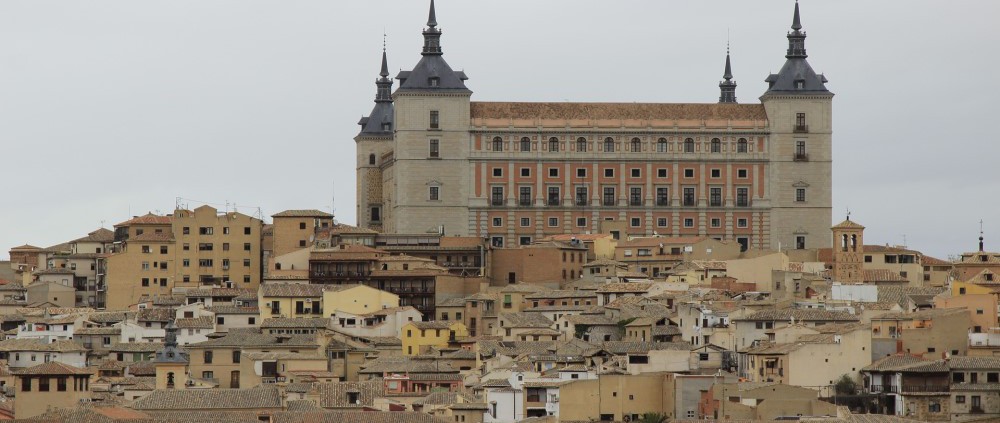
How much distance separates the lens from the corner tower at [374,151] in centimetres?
13575

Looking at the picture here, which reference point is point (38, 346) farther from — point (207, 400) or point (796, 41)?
point (796, 41)

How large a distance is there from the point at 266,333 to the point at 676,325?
14939mm

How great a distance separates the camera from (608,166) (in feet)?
416

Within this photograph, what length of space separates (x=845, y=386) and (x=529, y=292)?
88.5ft

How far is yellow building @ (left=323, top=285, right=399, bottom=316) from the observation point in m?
99.4

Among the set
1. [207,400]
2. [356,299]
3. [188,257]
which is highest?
[188,257]

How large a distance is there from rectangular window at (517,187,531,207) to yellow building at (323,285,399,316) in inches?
973

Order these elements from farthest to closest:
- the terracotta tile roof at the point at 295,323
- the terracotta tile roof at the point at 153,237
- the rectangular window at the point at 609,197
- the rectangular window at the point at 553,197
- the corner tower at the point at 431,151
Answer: the rectangular window at the point at 609,197 < the rectangular window at the point at 553,197 < the corner tower at the point at 431,151 < the terracotta tile roof at the point at 153,237 < the terracotta tile roof at the point at 295,323

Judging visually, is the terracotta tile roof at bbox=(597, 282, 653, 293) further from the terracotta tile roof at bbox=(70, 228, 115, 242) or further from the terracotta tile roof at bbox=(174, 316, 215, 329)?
the terracotta tile roof at bbox=(70, 228, 115, 242)

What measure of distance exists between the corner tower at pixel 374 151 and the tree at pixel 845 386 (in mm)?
55130

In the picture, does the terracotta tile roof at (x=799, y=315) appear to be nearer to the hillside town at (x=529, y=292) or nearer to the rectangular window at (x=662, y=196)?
the hillside town at (x=529, y=292)

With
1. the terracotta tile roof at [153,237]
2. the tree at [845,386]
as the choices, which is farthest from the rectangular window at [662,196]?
the tree at [845,386]

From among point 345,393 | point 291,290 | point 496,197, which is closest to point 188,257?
point 291,290

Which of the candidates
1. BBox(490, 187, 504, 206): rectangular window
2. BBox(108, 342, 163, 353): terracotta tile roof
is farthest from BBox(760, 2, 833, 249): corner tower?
BBox(108, 342, 163, 353): terracotta tile roof
